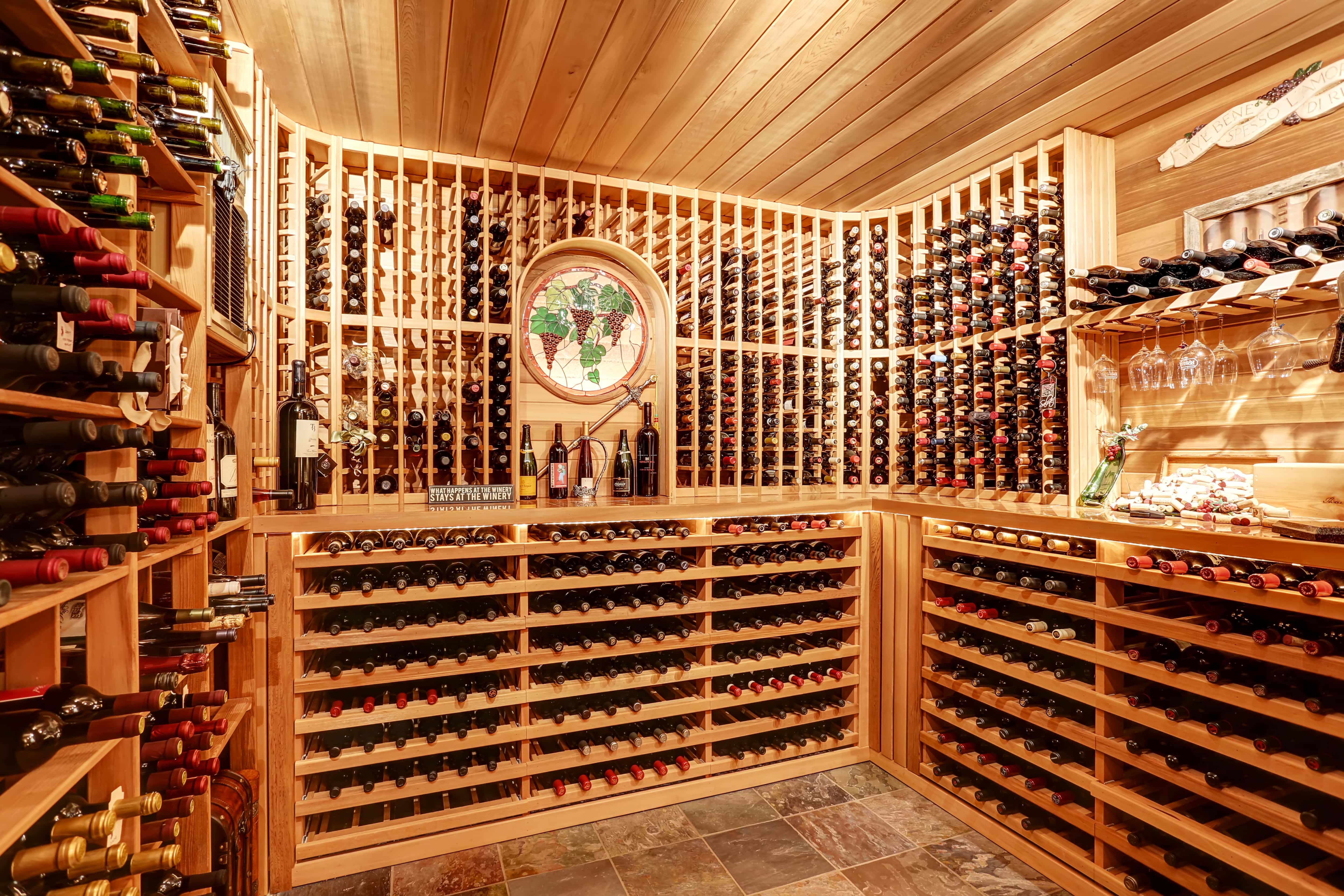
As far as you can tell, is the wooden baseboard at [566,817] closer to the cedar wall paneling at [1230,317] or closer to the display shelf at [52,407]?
the cedar wall paneling at [1230,317]

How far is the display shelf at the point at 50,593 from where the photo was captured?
2.83 ft

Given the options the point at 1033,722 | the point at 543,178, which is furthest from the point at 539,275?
the point at 1033,722

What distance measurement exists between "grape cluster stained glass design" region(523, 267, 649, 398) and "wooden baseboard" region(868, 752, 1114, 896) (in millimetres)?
2314

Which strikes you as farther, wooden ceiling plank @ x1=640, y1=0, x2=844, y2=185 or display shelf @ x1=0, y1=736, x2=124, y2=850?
wooden ceiling plank @ x1=640, y1=0, x2=844, y2=185

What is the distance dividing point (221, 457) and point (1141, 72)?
3.32 meters

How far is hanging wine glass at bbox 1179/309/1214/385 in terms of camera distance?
2.20 meters

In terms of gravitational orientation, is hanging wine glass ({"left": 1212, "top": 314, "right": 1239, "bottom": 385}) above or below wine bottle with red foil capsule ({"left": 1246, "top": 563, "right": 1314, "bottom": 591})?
above

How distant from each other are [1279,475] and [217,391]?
3.27m

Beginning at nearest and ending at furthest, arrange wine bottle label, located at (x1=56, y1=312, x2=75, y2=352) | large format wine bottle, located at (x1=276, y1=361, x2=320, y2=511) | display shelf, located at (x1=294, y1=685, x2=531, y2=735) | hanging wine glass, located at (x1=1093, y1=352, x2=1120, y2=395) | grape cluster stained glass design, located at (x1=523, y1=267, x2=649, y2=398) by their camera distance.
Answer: wine bottle label, located at (x1=56, y1=312, x2=75, y2=352)
display shelf, located at (x1=294, y1=685, x2=531, y2=735)
large format wine bottle, located at (x1=276, y1=361, x2=320, y2=511)
hanging wine glass, located at (x1=1093, y1=352, x2=1120, y2=395)
grape cluster stained glass design, located at (x1=523, y1=267, x2=649, y2=398)

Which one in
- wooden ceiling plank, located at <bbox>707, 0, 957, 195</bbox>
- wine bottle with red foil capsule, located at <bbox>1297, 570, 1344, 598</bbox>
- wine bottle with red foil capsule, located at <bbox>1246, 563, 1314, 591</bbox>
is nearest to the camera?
wine bottle with red foil capsule, located at <bbox>1297, 570, 1344, 598</bbox>

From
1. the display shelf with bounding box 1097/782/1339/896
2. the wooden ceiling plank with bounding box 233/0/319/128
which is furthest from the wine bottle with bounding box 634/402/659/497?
the display shelf with bounding box 1097/782/1339/896

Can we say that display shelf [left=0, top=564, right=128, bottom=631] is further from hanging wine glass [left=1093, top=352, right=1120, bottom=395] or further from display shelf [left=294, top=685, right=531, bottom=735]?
hanging wine glass [left=1093, top=352, right=1120, bottom=395]

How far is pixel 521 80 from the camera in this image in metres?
2.52

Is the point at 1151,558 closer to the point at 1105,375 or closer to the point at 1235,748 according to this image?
the point at 1235,748
